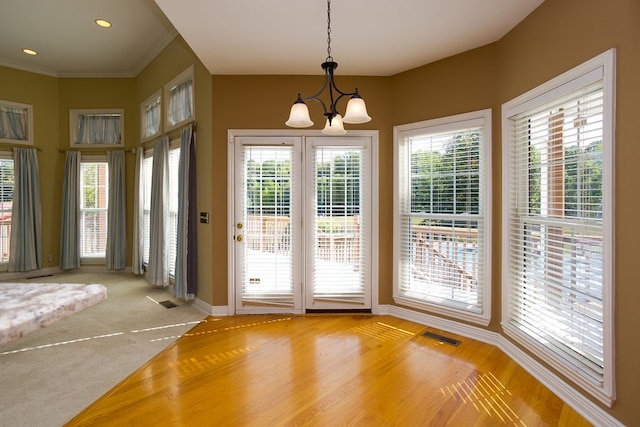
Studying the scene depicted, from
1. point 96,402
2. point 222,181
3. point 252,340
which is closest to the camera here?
point 96,402

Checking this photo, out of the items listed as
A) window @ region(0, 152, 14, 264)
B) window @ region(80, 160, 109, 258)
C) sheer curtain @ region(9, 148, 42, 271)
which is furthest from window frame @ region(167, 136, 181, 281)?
window @ region(0, 152, 14, 264)

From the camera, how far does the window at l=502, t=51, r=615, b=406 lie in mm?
1835

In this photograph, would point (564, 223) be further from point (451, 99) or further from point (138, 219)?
point (138, 219)

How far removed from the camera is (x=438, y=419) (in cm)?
189

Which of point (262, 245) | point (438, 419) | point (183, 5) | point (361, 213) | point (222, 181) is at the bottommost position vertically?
point (438, 419)

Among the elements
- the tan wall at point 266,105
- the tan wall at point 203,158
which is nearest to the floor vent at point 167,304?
the tan wall at point 203,158

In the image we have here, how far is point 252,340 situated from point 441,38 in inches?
123

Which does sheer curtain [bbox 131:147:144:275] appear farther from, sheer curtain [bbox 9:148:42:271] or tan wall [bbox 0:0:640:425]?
sheer curtain [bbox 9:148:42:271]

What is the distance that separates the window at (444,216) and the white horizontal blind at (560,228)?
305 mm

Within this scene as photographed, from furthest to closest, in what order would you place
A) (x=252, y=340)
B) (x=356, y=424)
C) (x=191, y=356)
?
(x=252, y=340) < (x=191, y=356) < (x=356, y=424)

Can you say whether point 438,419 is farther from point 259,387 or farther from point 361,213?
point 361,213

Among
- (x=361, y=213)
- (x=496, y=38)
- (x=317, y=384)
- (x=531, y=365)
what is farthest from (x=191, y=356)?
(x=496, y=38)

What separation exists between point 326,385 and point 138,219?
4.04 meters

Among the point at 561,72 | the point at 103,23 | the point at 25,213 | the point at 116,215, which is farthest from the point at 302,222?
the point at 25,213
